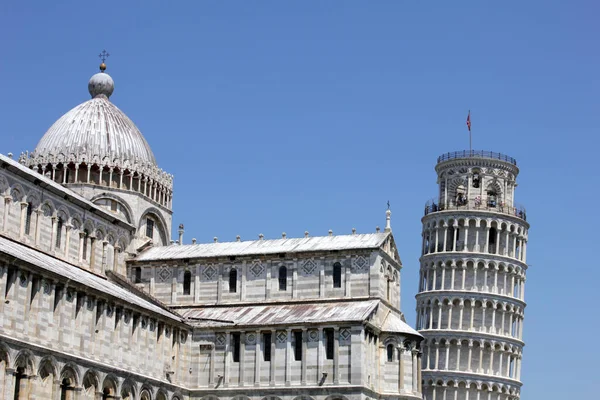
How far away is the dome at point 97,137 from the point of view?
8538cm

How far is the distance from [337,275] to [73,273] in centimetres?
1923

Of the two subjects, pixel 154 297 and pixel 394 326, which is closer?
pixel 394 326

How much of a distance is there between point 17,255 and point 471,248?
68.0 m

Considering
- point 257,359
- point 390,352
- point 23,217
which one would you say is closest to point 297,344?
point 257,359

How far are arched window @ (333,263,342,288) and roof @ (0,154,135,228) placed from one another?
1567 centimetres

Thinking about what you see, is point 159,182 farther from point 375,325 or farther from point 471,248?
point 471,248

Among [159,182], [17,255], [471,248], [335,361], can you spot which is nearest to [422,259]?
[471,248]

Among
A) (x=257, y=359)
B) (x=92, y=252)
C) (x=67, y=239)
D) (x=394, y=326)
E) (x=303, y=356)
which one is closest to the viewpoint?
(x=303, y=356)

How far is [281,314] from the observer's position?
254ft

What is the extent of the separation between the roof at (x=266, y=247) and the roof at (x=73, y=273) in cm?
639

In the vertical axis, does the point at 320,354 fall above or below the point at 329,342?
below

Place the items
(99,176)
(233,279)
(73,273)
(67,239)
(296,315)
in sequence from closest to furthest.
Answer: (73,273) < (67,239) < (296,315) < (233,279) < (99,176)

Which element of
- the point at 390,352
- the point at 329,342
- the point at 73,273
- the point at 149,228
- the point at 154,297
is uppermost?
the point at 149,228

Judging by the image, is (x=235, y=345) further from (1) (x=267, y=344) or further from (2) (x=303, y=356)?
(2) (x=303, y=356)
